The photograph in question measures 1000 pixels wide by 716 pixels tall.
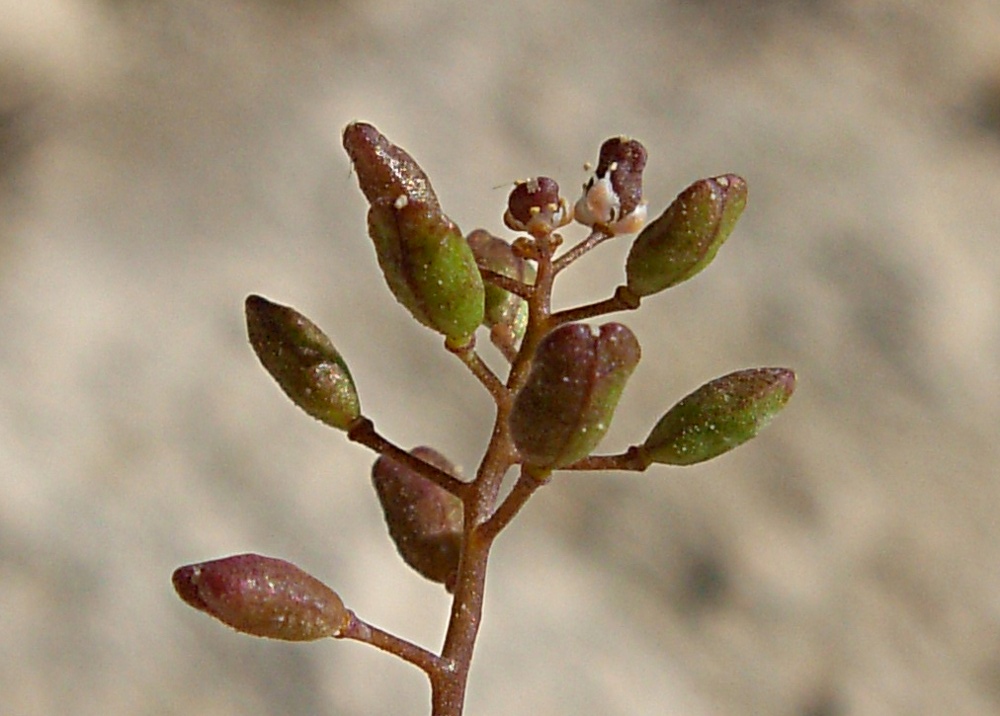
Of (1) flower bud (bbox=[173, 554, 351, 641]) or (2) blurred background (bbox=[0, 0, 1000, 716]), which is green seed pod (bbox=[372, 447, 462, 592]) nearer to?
(1) flower bud (bbox=[173, 554, 351, 641])

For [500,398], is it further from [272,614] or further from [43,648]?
[43,648]

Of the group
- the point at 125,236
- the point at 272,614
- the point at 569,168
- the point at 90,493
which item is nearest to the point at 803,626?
the point at 569,168

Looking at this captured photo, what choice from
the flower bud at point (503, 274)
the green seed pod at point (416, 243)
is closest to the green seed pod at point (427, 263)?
the green seed pod at point (416, 243)

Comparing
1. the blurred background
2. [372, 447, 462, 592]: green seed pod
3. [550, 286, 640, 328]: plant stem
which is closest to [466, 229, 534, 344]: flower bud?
[550, 286, 640, 328]: plant stem

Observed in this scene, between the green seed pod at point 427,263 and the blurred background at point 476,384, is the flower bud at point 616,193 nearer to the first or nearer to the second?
the green seed pod at point 427,263

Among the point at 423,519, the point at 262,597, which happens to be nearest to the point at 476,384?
the point at 423,519

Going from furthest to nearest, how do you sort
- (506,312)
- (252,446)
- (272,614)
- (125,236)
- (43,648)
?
(125,236) → (252,446) → (43,648) → (506,312) → (272,614)
